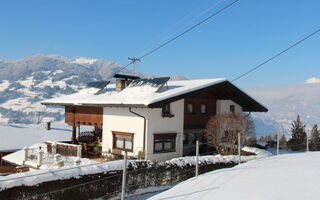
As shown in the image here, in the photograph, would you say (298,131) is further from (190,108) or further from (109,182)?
(109,182)

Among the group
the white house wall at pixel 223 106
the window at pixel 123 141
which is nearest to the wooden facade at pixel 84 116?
the window at pixel 123 141

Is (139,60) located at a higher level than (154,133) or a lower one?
higher

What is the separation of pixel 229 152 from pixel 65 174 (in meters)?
11.0

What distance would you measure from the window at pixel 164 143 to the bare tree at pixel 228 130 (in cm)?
263

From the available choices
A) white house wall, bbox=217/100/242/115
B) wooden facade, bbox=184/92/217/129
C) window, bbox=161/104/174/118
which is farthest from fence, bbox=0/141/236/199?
white house wall, bbox=217/100/242/115

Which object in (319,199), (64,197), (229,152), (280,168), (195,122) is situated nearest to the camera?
(319,199)

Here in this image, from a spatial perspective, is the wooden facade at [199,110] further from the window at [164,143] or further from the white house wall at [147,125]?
the window at [164,143]

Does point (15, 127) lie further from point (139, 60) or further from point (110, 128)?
point (110, 128)

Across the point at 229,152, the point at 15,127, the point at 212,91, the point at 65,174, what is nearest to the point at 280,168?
the point at 229,152

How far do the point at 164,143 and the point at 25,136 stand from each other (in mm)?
24536

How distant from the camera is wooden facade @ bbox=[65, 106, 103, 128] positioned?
20.1 m

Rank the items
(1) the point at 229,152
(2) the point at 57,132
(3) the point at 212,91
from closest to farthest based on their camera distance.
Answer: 1. (1) the point at 229,152
2. (3) the point at 212,91
3. (2) the point at 57,132

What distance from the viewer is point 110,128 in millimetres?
18984

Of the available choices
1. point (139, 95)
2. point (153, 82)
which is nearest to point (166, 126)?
point (139, 95)
